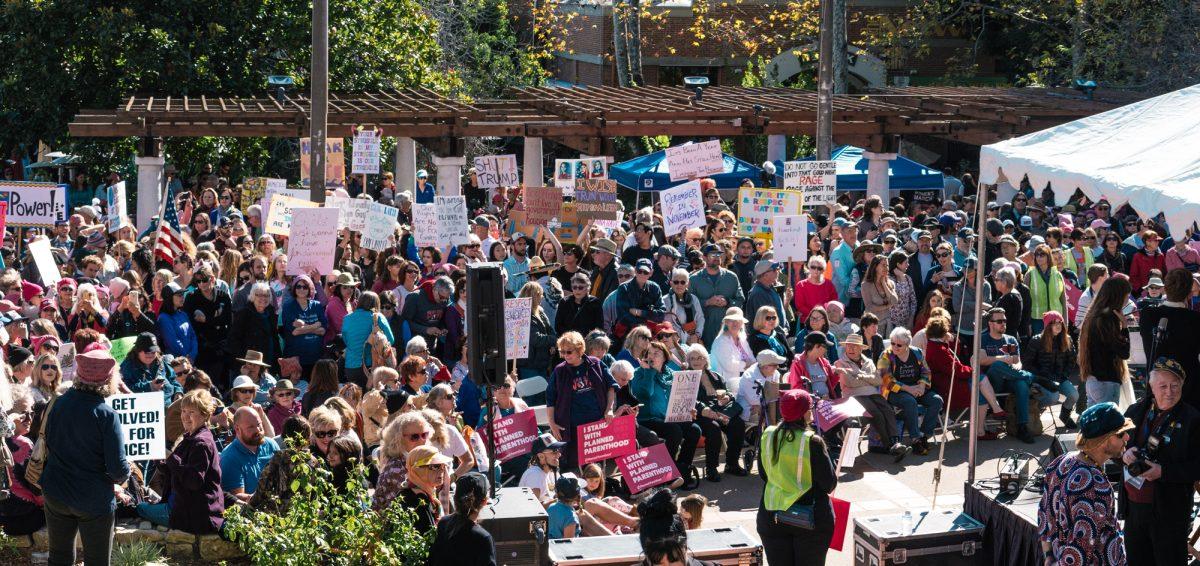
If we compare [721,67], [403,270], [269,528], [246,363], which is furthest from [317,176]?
[721,67]

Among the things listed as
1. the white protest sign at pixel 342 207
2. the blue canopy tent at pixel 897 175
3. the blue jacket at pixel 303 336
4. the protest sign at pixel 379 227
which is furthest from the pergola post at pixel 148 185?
the blue canopy tent at pixel 897 175

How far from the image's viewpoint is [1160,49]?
28.9 m

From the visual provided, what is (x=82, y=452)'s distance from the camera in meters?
8.02

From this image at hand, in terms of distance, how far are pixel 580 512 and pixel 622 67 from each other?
2739cm

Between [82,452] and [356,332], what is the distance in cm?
491

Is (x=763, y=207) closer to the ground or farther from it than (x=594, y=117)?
closer to the ground

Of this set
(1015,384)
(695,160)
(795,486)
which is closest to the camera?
(795,486)

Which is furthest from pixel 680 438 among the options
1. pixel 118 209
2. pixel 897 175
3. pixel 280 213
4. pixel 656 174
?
pixel 897 175

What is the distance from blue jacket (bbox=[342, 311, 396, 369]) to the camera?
1284 cm

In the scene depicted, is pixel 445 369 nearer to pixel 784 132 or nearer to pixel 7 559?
pixel 7 559

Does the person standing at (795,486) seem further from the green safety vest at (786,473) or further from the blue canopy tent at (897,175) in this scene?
the blue canopy tent at (897,175)

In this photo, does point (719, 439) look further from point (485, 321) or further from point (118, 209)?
point (118, 209)

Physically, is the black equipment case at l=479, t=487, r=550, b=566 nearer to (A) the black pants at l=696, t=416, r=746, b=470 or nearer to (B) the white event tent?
(B) the white event tent

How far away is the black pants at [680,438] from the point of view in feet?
40.2
